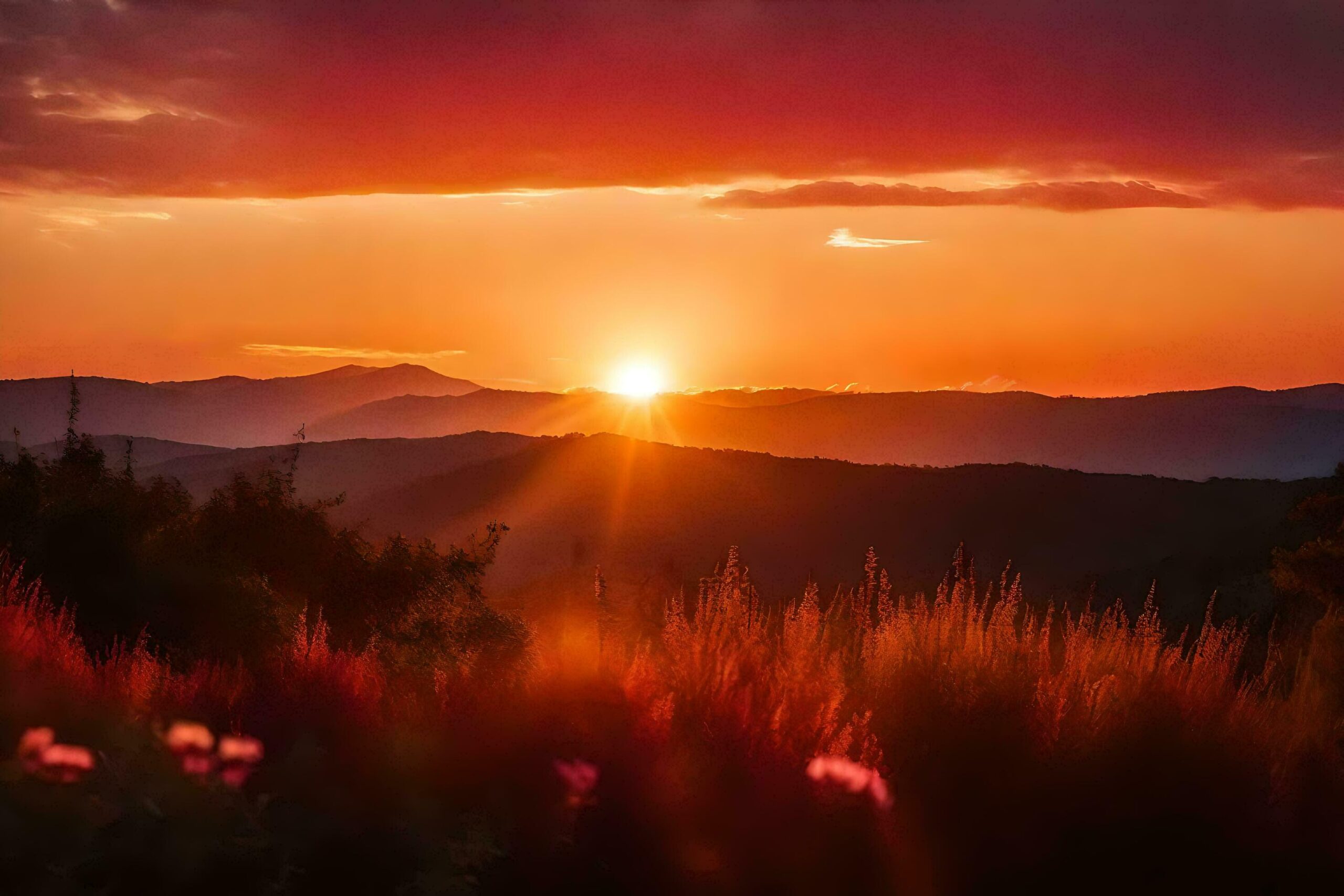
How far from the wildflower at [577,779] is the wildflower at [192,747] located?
1716 millimetres

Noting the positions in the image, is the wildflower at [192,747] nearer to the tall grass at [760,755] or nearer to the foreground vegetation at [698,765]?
the foreground vegetation at [698,765]

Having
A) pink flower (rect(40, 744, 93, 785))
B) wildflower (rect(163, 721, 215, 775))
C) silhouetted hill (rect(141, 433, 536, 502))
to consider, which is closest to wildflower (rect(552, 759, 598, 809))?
wildflower (rect(163, 721, 215, 775))

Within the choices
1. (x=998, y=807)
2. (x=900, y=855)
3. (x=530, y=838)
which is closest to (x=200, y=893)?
(x=530, y=838)

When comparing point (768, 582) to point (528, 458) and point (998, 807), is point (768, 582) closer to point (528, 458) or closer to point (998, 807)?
point (528, 458)

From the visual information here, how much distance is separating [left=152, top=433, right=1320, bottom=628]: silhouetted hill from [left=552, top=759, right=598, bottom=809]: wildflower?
67563mm

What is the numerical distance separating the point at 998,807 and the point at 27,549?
44.5 ft

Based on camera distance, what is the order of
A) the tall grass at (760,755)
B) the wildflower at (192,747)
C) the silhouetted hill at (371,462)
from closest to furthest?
the wildflower at (192,747) → the tall grass at (760,755) → the silhouetted hill at (371,462)

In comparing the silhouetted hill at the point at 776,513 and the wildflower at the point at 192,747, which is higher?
the wildflower at the point at 192,747

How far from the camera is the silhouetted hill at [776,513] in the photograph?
3910 inches

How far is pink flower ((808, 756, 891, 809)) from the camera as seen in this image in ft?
22.0

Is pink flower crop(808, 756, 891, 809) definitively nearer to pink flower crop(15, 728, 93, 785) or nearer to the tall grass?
the tall grass

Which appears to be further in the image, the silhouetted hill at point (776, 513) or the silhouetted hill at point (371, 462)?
the silhouetted hill at point (371, 462)

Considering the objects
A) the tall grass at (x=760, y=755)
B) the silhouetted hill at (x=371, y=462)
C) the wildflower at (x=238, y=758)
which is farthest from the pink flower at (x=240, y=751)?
the silhouetted hill at (x=371, y=462)

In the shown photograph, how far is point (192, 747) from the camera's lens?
627cm
